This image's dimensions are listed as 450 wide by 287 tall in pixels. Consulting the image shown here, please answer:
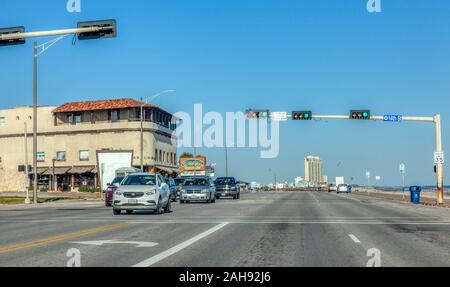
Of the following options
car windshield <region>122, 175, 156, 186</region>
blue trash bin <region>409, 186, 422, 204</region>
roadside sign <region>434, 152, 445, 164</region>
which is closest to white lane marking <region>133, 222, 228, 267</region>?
car windshield <region>122, 175, 156, 186</region>

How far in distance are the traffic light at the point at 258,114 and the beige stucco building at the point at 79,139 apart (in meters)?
41.9

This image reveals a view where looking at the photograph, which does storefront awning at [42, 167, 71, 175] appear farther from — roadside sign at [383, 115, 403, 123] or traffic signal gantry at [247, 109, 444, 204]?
roadside sign at [383, 115, 403, 123]

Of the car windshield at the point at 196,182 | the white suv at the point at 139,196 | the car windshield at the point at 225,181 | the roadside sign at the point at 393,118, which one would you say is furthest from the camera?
the car windshield at the point at 225,181

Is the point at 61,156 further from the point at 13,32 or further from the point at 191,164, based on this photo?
the point at 13,32

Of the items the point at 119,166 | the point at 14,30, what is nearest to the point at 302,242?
the point at 14,30

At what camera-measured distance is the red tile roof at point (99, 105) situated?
87.8m

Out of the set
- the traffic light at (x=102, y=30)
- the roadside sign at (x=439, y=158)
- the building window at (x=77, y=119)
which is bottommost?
the roadside sign at (x=439, y=158)

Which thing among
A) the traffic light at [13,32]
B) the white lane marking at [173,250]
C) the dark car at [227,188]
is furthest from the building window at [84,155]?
the white lane marking at [173,250]

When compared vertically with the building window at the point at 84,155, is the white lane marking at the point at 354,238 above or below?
below

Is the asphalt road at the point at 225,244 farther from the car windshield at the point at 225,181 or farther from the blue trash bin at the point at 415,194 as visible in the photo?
the car windshield at the point at 225,181

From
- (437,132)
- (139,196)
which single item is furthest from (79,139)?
(139,196)

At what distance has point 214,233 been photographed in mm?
16859
